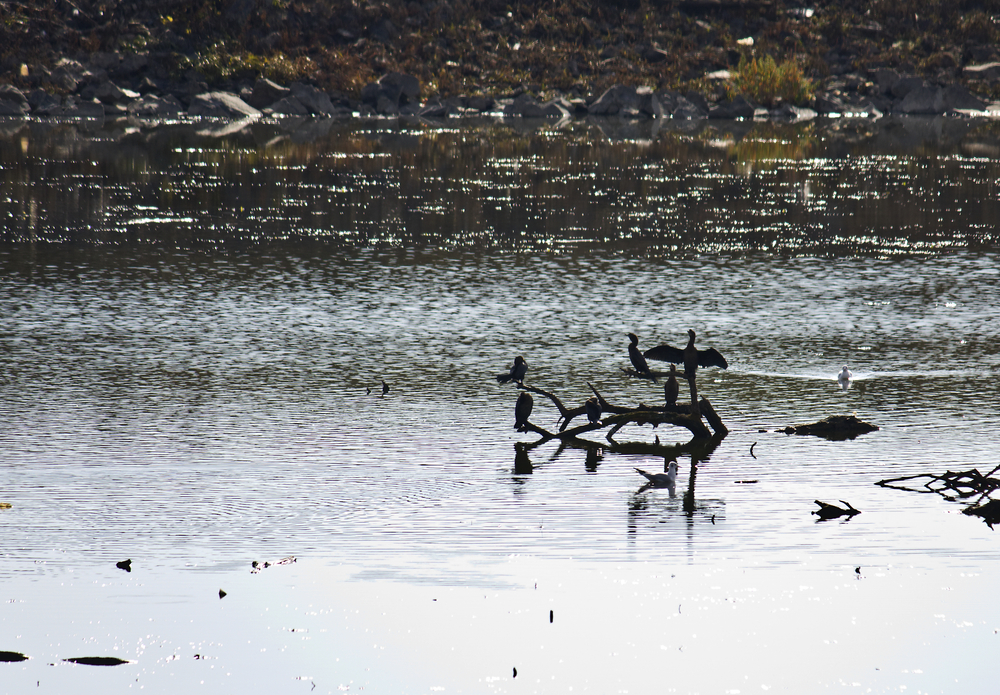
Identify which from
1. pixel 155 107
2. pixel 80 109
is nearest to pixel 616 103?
pixel 155 107

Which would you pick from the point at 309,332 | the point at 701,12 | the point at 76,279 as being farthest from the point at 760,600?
the point at 701,12

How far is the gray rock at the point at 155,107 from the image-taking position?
5181cm

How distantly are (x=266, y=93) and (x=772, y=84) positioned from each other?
21.7m

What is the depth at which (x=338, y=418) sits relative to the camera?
1118 centimetres

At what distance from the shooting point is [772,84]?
57625mm

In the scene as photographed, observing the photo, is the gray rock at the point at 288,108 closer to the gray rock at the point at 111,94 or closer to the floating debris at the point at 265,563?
the gray rock at the point at 111,94

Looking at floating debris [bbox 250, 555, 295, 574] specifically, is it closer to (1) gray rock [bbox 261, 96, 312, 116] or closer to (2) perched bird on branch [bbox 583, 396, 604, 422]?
(2) perched bird on branch [bbox 583, 396, 604, 422]

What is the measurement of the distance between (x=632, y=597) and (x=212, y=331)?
8.58 meters

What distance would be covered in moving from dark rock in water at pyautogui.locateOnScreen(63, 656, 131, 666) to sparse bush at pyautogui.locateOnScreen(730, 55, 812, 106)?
5394 centimetres

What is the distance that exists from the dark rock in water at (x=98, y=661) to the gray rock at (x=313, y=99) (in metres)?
49.6

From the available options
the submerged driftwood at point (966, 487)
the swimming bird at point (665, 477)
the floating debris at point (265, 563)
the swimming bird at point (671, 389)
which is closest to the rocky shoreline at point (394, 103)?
the swimming bird at point (671, 389)

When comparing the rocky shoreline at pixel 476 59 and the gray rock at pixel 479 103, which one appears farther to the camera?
the gray rock at pixel 479 103

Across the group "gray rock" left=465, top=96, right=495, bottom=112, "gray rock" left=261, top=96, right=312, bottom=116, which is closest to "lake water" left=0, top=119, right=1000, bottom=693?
"gray rock" left=261, top=96, right=312, bottom=116

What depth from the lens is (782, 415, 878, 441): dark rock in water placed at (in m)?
10.7
